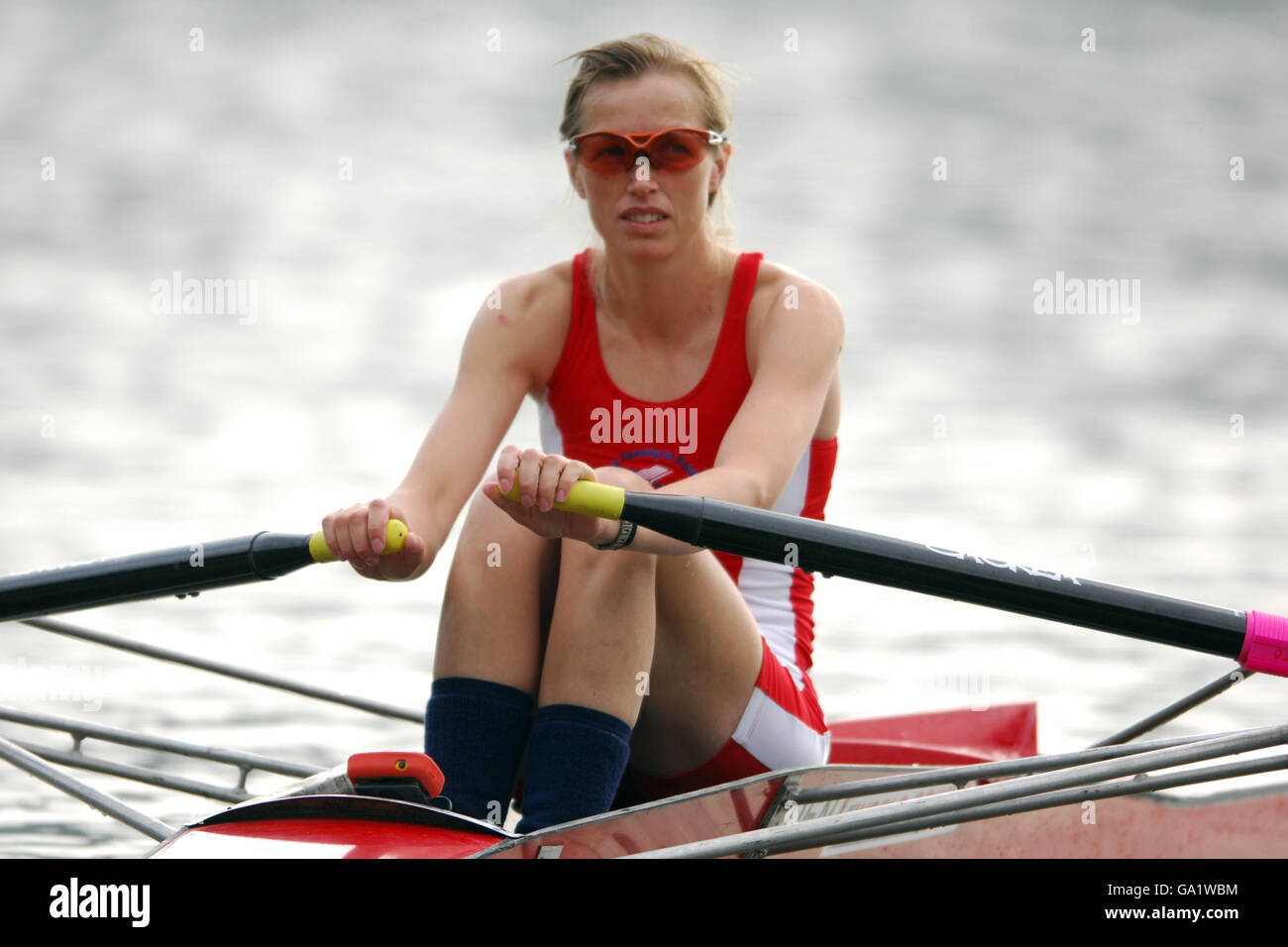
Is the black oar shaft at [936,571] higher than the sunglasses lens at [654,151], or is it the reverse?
the sunglasses lens at [654,151]

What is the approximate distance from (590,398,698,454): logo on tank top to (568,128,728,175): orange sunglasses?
1.37ft

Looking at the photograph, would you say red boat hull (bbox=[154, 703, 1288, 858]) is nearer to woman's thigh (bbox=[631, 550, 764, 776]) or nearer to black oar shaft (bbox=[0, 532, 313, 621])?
woman's thigh (bbox=[631, 550, 764, 776])

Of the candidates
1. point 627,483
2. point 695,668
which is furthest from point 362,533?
point 695,668

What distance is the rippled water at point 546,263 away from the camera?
571cm

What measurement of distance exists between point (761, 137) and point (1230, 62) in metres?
4.48

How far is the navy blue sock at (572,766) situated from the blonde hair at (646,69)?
1051 millimetres

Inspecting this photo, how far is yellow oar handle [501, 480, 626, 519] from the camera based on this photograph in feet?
7.29

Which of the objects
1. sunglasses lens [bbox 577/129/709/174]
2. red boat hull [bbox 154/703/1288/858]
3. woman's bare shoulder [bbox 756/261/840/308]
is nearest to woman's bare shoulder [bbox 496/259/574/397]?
sunglasses lens [bbox 577/129/709/174]

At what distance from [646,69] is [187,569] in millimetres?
1135

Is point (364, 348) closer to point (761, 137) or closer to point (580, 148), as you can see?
point (761, 137)

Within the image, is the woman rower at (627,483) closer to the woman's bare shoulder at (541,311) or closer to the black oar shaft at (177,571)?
the woman's bare shoulder at (541,311)

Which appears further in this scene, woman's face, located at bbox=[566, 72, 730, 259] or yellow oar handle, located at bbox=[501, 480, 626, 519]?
woman's face, located at bbox=[566, 72, 730, 259]

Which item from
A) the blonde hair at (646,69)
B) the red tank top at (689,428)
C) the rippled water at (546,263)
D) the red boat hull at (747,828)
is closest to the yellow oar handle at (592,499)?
the red boat hull at (747,828)
